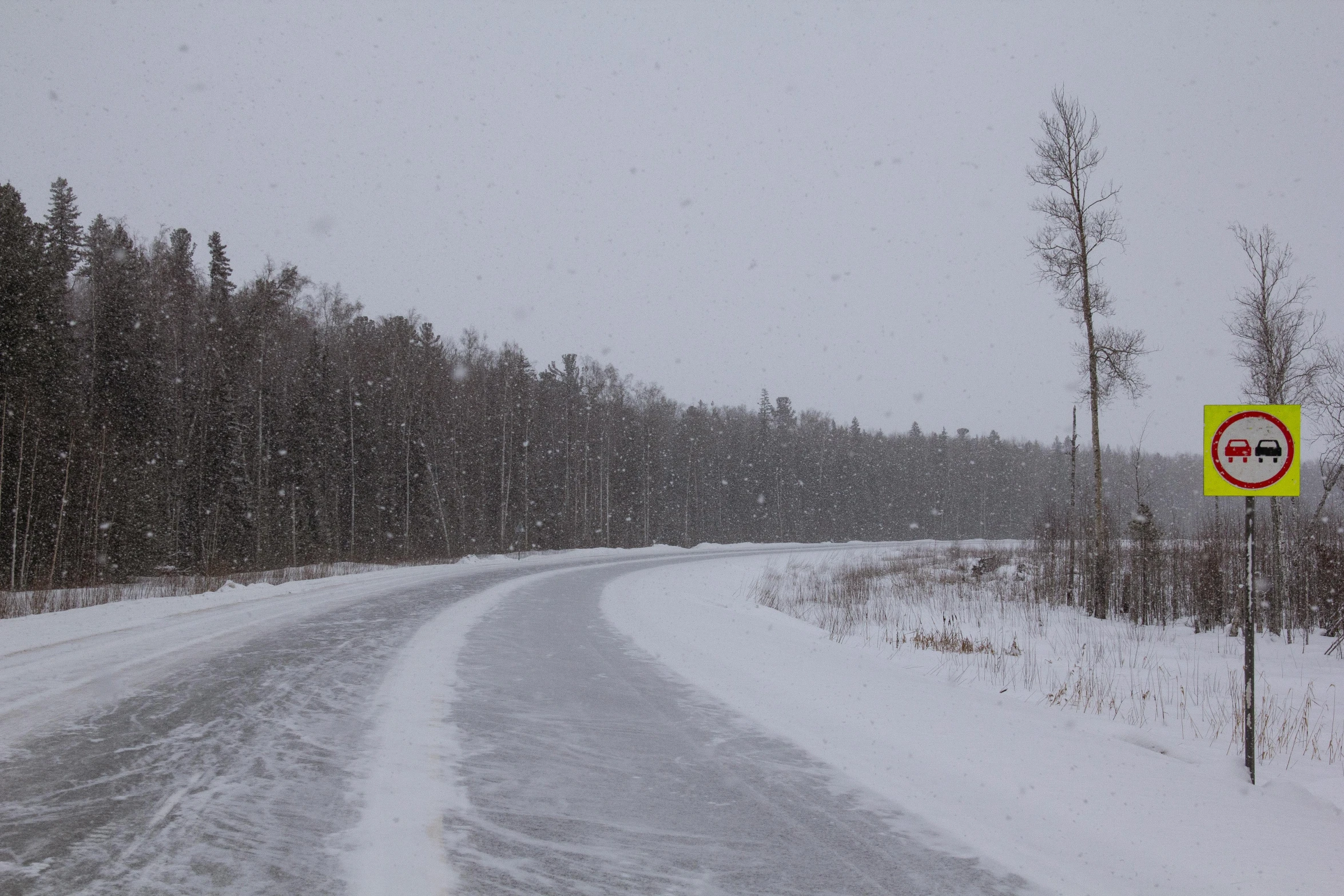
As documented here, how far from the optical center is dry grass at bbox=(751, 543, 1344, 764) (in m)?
7.54

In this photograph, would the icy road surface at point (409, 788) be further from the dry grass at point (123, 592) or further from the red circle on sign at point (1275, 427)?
the dry grass at point (123, 592)

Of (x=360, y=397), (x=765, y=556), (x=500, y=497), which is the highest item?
(x=360, y=397)

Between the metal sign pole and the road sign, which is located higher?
the road sign

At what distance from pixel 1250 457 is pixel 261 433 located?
40.6 metres

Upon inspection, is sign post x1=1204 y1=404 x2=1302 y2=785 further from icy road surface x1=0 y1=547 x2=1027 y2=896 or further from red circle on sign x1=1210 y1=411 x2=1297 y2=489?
icy road surface x1=0 y1=547 x2=1027 y2=896

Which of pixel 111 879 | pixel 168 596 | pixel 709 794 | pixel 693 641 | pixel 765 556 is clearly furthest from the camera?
pixel 765 556

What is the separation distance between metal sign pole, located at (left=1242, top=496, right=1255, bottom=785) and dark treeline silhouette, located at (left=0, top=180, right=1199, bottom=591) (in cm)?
2181

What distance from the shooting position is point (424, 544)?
43219 millimetres

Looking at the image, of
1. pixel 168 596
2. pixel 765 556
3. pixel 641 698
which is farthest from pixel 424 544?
pixel 641 698

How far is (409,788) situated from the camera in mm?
4516

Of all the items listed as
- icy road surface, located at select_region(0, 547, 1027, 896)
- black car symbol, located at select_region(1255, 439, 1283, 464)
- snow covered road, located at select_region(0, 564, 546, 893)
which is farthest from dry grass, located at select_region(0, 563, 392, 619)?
black car symbol, located at select_region(1255, 439, 1283, 464)

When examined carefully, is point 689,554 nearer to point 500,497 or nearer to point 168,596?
point 500,497

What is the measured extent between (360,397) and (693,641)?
1488 inches

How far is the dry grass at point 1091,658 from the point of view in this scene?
7.54 meters
